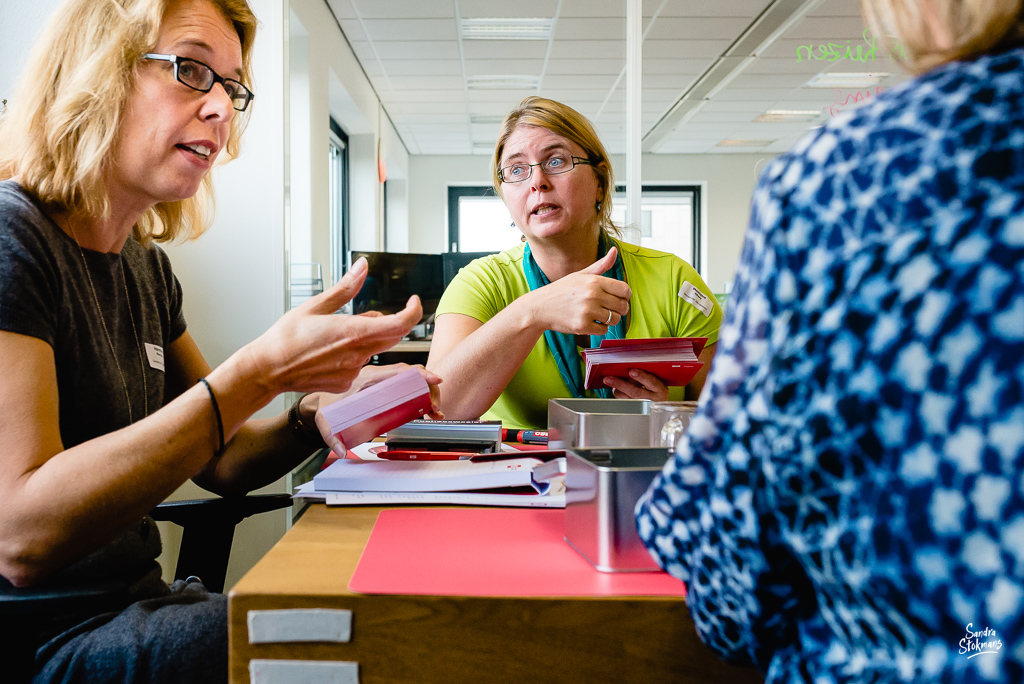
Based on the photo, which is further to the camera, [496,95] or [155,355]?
[496,95]

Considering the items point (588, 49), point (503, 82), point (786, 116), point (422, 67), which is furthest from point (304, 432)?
point (786, 116)

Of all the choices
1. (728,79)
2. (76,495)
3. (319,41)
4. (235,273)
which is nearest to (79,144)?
(76,495)

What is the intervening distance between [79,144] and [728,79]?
5.97 m

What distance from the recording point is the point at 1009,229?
35 cm

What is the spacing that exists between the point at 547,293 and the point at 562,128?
0.55 metres

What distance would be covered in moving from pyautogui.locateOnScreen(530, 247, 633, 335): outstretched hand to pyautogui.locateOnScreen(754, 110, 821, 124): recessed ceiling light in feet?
21.6

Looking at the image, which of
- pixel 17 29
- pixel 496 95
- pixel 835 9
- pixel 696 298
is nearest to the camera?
pixel 696 298

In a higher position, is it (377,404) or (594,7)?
(594,7)

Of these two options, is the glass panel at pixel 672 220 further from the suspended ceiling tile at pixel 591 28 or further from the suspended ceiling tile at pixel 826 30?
the suspended ceiling tile at pixel 591 28

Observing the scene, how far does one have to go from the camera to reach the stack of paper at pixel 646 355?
1.16 metres

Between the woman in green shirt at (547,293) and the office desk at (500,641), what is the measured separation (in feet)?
2.74

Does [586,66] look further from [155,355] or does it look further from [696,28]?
[155,355]

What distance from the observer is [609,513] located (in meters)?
0.60

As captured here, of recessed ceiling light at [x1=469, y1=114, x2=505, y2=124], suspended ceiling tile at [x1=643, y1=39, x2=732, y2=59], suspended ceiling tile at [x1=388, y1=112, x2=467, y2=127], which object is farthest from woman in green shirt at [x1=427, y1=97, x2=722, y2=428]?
recessed ceiling light at [x1=469, y1=114, x2=505, y2=124]
